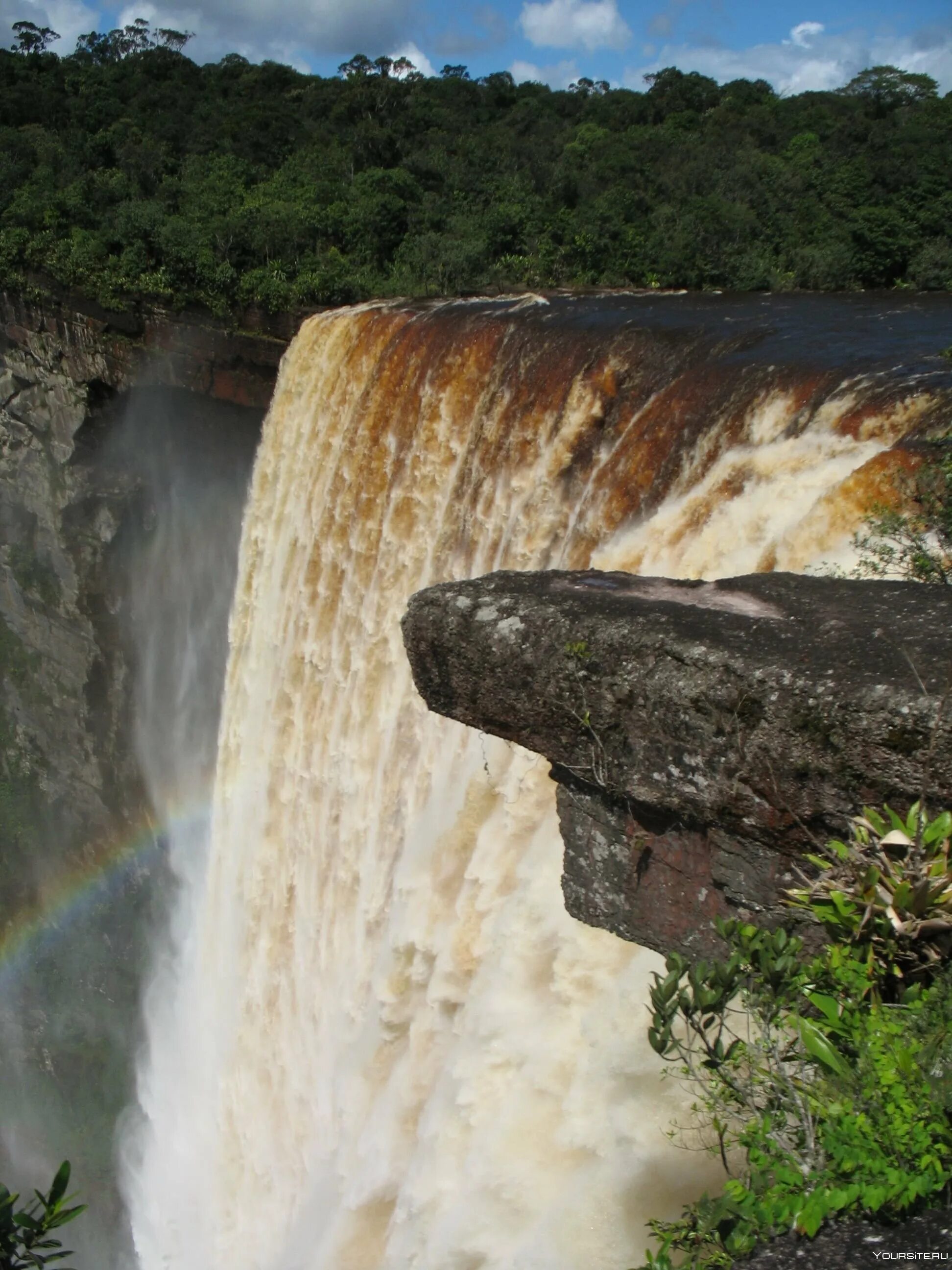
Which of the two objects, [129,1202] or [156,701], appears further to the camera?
[156,701]

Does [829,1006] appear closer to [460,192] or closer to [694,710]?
[694,710]

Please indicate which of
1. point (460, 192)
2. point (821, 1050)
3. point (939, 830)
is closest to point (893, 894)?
point (939, 830)

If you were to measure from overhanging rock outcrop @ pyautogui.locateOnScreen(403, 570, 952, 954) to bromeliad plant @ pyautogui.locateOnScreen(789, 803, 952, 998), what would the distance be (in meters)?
0.15

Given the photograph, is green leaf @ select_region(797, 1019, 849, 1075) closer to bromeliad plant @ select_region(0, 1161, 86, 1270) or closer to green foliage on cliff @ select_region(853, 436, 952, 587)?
bromeliad plant @ select_region(0, 1161, 86, 1270)

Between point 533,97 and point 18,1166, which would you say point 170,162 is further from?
point 18,1166

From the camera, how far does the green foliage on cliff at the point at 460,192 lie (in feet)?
53.9

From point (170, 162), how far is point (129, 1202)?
20.8m

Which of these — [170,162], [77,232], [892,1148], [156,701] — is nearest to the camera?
[892,1148]

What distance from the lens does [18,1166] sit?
1677 centimetres

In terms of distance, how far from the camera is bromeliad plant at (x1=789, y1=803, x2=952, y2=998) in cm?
303

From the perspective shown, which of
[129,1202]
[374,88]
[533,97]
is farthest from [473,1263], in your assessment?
[533,97]

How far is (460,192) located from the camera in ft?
70.0

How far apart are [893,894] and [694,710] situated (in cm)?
81

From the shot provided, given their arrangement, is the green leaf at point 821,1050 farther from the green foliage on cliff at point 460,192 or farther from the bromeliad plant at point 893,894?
the green foliage on cliff at point 460,192
